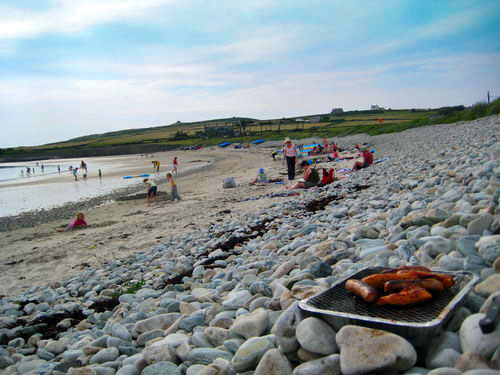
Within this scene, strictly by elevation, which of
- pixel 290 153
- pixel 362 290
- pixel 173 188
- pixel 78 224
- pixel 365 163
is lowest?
pixel 78 224

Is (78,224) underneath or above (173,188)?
underneath

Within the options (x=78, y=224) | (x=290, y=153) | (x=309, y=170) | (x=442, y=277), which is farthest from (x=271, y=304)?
(x=290, y=153)

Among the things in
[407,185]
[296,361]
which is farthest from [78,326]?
[407,185]

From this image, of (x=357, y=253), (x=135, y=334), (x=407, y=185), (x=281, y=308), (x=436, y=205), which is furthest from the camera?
(x=407, y=185)

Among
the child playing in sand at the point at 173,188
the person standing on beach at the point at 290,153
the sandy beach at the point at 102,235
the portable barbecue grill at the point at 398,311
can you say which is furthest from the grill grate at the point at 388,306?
the child playing in sand at the point at 173,188

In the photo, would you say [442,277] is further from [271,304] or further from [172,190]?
[172,190]

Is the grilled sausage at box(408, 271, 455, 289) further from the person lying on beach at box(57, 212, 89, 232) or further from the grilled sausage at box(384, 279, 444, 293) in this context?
the person lying on beach at box(57, 212, 89, 232)

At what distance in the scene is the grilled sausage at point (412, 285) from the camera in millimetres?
2535

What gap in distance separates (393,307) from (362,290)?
0.84 ft

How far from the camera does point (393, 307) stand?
2469 mm

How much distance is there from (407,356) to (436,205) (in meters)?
3.36

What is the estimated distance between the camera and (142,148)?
93.6 m

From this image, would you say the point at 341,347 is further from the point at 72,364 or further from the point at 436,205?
the point at 436,205

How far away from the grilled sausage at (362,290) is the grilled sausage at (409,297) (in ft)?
0.36
